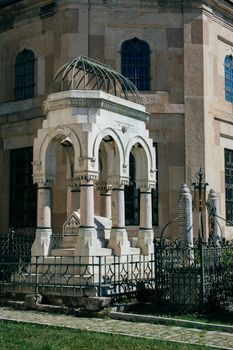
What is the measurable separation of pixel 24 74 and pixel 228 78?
8166mm

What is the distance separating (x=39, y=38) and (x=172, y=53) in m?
5.21

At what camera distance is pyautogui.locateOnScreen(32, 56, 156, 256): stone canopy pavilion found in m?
14.0

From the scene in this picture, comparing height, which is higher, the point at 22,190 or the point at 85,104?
the point at 85,104

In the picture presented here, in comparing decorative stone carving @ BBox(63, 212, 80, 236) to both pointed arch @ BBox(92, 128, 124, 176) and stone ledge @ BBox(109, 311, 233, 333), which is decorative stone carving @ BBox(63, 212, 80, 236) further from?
stone ledge @ BBox(109, 311, 233, 333)

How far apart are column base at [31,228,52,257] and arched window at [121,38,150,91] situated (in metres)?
8.35

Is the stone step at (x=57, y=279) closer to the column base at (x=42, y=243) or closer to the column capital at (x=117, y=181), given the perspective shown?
the column base at (x=42, y=243)

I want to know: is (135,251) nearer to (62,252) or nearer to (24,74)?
(62,252)

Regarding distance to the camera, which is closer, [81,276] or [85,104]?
[81,276]

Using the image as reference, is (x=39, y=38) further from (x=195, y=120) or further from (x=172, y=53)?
(x=195, y=120)

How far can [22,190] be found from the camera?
21875 mm

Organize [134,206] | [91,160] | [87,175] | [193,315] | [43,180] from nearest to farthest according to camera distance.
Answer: [193,315] < [87,175] < [91,160] < [43,180] < [134,206]

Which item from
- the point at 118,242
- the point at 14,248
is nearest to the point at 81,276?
the point at 118,242

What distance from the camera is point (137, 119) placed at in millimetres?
15906

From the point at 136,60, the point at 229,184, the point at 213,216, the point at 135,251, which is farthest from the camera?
the point at 229,184
